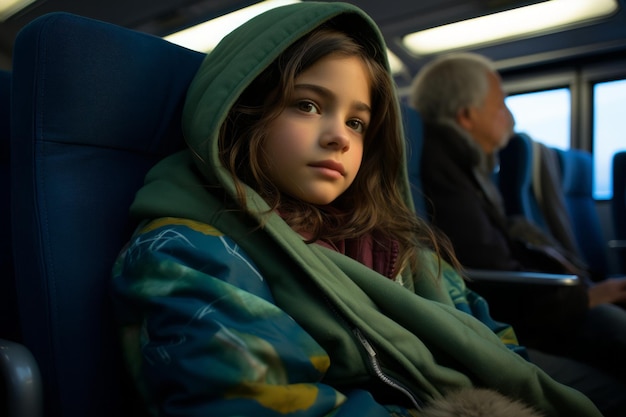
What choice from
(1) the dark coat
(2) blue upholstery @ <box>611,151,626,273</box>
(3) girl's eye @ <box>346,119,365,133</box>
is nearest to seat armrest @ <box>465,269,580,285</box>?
(1) the dark coat

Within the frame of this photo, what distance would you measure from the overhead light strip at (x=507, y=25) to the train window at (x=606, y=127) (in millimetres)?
1647

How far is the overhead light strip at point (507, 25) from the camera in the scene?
5.59 ft

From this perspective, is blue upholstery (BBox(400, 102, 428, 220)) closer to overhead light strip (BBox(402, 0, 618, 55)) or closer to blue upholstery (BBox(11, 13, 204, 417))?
overhead light strip (BBox(402, 0, 618, 55))

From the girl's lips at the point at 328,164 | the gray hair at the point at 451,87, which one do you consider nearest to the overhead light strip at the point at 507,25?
the gray hair at the point at 451,87

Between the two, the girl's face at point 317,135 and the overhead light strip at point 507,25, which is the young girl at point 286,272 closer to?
the girl's face at point 317,135

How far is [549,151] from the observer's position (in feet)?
8.48

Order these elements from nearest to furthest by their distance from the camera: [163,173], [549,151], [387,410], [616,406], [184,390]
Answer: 1. [184,390]
2. [387,410]
3. [163,173]
4. [616,406]
5. [549,151]

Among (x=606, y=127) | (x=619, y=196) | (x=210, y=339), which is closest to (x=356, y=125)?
(x=210, y=339)

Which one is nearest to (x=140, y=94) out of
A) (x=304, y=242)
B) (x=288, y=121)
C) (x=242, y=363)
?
(x=288, y=121)

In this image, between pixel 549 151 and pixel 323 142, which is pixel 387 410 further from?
pixel 549 151

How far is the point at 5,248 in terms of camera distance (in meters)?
0.79

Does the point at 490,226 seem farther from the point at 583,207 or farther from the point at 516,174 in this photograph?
the point at 583,207

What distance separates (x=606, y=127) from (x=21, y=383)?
4095 millimetres

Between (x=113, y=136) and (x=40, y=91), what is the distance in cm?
12
